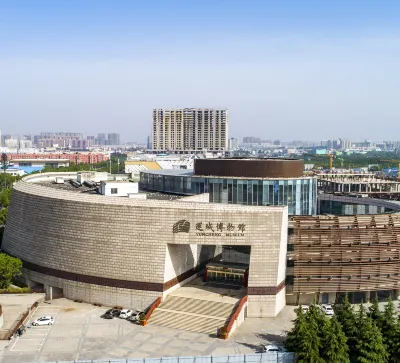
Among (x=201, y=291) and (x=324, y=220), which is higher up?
(x=324, y=220)

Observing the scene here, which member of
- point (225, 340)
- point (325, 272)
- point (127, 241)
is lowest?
point (225, 340)

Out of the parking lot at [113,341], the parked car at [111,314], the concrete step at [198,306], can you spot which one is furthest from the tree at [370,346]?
the parked car at [111,314]

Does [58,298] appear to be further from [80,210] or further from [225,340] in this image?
[225,340]

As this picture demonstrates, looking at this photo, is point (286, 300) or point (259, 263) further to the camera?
point (286, 300)

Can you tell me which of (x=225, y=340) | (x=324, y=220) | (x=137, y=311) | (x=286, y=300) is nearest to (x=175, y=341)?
(x=225, y=340)

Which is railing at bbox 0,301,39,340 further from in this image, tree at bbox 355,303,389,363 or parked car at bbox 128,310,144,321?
tree at bbox 355,303,389,363

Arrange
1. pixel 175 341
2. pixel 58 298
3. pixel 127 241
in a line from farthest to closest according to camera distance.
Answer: pixel 58 298 → pixel 127 241 → pixel 175 341
